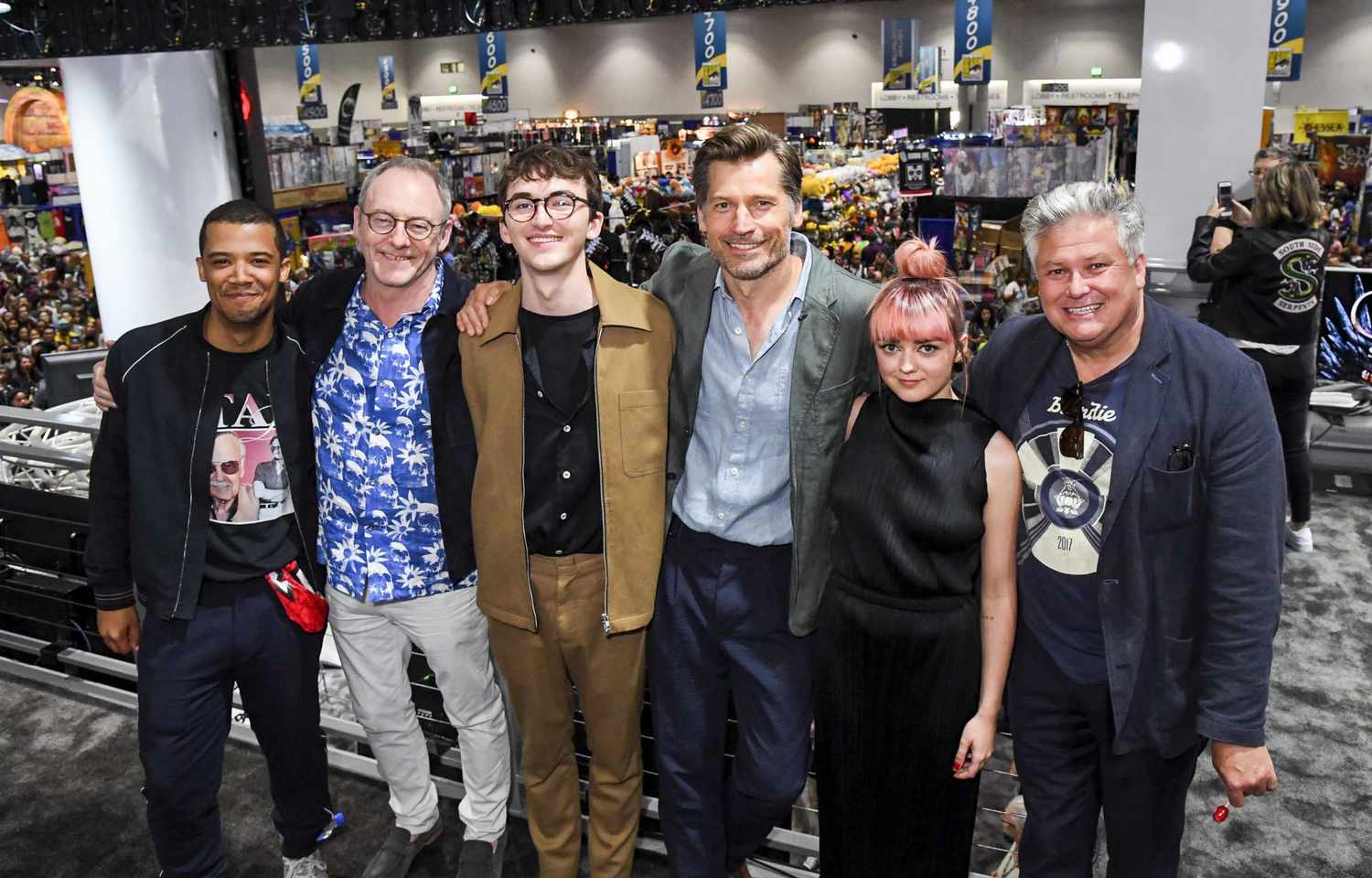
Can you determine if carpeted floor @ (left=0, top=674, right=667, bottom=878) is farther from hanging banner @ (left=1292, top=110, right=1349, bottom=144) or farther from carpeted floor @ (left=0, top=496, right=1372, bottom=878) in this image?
hanging banner @ (left=1292, top=110, right=1349, bottom=144)

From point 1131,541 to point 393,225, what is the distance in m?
1.67

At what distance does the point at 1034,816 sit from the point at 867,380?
3.09 feet

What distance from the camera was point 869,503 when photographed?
2105 millimetres

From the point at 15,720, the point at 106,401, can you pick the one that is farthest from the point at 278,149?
the point at 106,401

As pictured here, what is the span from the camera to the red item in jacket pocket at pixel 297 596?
2.57m

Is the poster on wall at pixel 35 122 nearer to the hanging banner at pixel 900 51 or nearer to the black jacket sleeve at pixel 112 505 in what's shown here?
the hanging banner at pixel 900 51

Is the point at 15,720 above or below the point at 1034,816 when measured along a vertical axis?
below

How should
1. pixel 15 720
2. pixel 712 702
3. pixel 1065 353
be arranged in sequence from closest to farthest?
pixel 1065 353
pixel 712 702
pixel 15 720

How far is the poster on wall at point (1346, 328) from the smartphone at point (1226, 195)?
3.05ft

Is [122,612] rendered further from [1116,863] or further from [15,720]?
[1116,863]

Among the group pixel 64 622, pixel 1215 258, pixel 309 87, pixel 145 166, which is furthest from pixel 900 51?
pixel 64 622

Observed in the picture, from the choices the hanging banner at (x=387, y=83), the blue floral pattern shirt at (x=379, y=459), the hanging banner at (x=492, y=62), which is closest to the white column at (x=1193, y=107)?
the blue floral pattern shirt at (x=379, y=459)

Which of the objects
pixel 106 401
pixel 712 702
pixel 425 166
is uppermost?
pixel 425 166

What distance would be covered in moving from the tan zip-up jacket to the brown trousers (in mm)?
60
